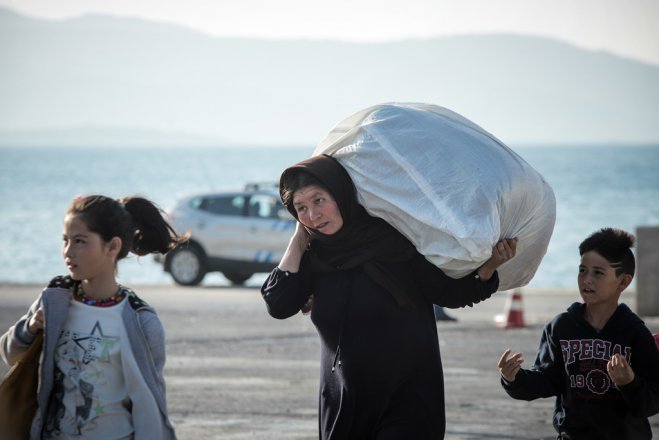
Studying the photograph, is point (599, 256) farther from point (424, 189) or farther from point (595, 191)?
point (595, 191)

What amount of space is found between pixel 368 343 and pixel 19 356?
4.59ft

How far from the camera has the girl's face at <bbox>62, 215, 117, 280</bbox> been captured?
5.62 m

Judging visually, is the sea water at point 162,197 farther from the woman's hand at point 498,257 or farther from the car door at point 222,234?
the woman's hand at point 498,257

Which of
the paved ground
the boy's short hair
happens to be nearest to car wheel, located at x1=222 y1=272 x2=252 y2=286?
the paved ground

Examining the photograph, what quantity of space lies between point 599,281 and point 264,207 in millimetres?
18313

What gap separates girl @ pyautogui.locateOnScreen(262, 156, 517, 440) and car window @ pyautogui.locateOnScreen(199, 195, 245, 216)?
18.5 metres

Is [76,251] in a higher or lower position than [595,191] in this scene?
→ higher

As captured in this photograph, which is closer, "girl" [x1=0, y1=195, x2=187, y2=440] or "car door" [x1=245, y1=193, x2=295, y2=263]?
"girl" [x1=0, y1=195, x2=187, y2=440]

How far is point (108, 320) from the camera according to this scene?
5.58 metres

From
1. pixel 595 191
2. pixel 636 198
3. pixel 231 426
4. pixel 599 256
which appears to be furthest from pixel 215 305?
pixel 595 191

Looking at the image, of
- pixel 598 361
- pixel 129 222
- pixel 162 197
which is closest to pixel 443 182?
pixel 598 361

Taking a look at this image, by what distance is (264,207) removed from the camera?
24.4 meters

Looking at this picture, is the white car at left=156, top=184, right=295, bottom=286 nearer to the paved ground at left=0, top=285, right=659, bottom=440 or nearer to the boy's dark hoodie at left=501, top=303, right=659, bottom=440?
the paved ground at left=0, top=285, right=659, bottom=440

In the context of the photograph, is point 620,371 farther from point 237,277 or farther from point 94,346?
point 237,277
